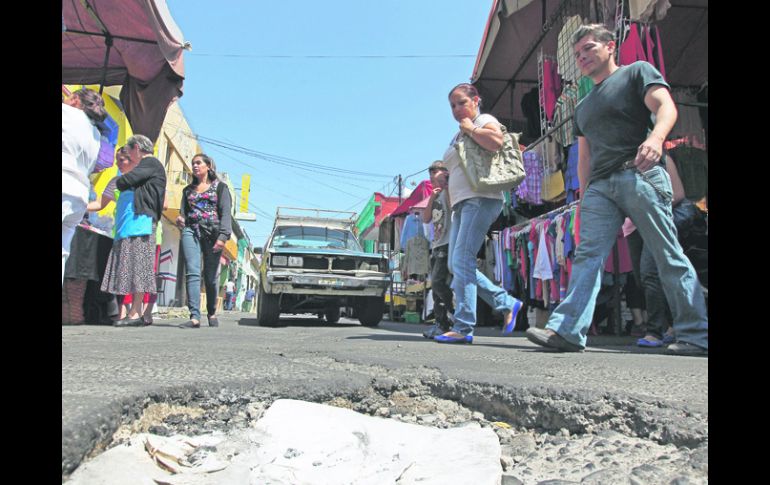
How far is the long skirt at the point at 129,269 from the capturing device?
178 inches

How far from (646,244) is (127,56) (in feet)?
19.0

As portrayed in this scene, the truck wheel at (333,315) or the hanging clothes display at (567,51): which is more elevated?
the hanging clothes display at (567,51)

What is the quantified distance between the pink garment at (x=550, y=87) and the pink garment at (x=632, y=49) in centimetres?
181

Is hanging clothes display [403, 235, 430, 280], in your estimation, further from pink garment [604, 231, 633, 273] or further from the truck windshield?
pink garment [604, 231, 633, 273]

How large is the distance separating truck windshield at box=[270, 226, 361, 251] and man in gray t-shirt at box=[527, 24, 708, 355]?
15.8 feet

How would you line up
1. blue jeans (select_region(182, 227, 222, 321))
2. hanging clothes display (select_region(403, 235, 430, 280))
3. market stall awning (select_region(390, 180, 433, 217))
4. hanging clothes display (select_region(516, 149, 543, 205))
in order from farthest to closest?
market stall awning (select_region(390, 180, 433, 217)) < hanging clothes display (select_region(403, 235, 430, 280)) < hanging clothes display (select_region(516, 149, 543, 205)) < blue jeans (select_region(182, 227, 222, 321))

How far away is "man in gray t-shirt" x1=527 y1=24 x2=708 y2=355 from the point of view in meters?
2.44

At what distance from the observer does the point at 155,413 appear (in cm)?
133

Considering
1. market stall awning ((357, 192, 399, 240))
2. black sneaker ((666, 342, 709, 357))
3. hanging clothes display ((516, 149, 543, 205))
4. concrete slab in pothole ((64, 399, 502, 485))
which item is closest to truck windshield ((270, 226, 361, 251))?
hanging clothes display ((516, 149, 543, 205))

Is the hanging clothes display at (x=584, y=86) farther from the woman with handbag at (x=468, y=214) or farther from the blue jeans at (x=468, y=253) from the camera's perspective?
the blue jeans at (x=468, y=253)

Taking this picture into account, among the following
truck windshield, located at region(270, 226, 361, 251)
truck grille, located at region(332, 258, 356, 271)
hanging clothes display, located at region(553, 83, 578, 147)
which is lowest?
truck grille, located at region(332, 258, 356, 271)

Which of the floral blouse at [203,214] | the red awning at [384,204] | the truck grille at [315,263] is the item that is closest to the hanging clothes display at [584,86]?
the truck grille at [315,263]

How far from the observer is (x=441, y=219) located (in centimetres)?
424
